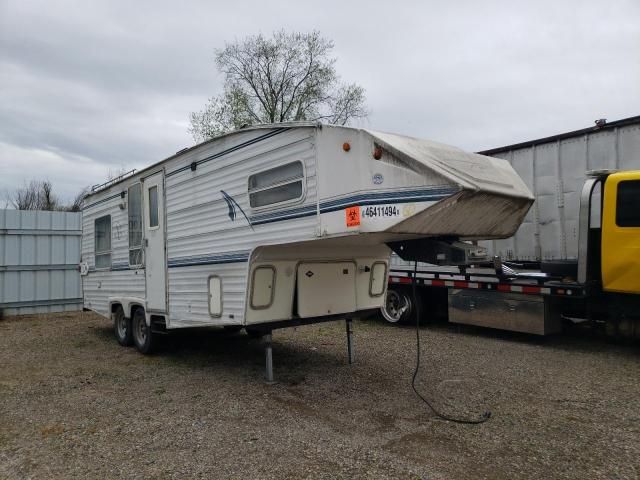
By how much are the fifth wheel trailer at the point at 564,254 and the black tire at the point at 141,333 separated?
172 inches

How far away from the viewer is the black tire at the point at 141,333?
763cm

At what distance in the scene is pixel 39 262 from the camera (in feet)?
41.8

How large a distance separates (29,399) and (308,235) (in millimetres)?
3556

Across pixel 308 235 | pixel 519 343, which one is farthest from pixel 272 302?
pixel 519 343

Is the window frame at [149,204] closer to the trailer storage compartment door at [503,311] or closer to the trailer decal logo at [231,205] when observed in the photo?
the trailer decal logo at [231,205]

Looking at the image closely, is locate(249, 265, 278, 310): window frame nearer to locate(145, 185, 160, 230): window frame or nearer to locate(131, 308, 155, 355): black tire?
locate(145, 185, 160, 230): window frame

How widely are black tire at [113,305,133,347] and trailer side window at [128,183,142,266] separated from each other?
1.14 m

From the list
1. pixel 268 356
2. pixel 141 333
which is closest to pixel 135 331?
pixel 141 333

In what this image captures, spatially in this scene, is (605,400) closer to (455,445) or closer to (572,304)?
(455,445)

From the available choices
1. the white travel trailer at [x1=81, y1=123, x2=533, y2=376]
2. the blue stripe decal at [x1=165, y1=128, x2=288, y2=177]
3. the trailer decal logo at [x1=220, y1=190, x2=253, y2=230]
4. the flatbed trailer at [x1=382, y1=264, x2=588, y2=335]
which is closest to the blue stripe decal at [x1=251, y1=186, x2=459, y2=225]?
the white travel trailer at [x1=81, y1=123, x2=533, y2=376]

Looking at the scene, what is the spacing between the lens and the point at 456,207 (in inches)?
166

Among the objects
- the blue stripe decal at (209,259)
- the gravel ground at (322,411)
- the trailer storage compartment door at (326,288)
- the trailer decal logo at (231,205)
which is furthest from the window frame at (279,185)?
the gravel ground at (322,411)

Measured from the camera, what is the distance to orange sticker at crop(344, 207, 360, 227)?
176 inches

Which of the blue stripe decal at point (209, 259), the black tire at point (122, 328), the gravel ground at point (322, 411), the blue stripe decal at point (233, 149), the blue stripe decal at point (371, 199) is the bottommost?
the gravel ground at point (322, 411)
